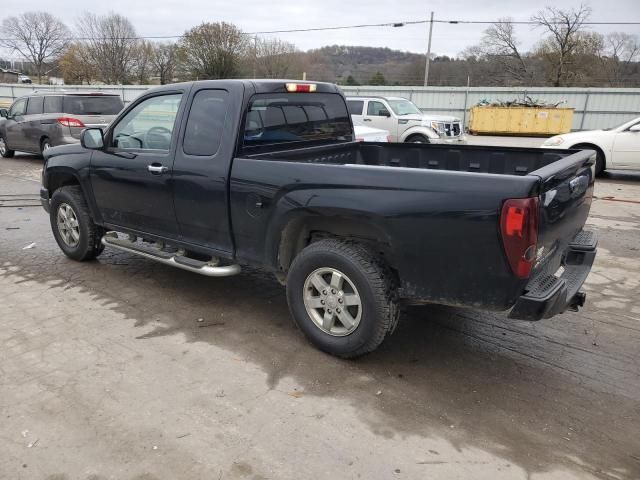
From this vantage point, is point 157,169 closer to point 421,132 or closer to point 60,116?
point 60,116

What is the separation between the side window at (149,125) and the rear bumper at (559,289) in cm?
309

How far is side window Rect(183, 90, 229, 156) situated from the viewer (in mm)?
4066

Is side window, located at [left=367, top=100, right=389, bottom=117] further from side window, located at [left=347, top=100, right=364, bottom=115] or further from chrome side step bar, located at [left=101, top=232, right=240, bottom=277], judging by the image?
chrome side step bar, located at [left=101, top=232, right=240, bottom=277]

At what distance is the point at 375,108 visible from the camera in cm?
1522

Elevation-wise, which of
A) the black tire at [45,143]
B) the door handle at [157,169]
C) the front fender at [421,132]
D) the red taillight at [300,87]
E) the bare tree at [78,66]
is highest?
the bare tree at [78,66]

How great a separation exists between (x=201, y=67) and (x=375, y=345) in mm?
49416

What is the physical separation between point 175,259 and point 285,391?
1794mm

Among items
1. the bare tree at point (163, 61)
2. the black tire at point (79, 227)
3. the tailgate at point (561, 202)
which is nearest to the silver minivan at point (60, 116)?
the black tire at point (79, 227)

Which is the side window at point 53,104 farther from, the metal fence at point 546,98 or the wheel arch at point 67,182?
the metal fence at point 546,98

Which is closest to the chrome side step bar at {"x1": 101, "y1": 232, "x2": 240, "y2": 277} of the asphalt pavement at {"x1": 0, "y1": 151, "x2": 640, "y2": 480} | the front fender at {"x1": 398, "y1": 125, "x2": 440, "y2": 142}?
the asphalt pavement at {"x1": 0, "y1": 151, "x2": 640, "y2": 480}

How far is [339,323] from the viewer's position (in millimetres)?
3650

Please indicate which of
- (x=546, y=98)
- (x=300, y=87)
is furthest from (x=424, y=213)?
(x=546, y=98)

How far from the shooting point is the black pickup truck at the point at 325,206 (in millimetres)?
2938

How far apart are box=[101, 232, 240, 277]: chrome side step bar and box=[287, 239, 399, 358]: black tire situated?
71 cm
